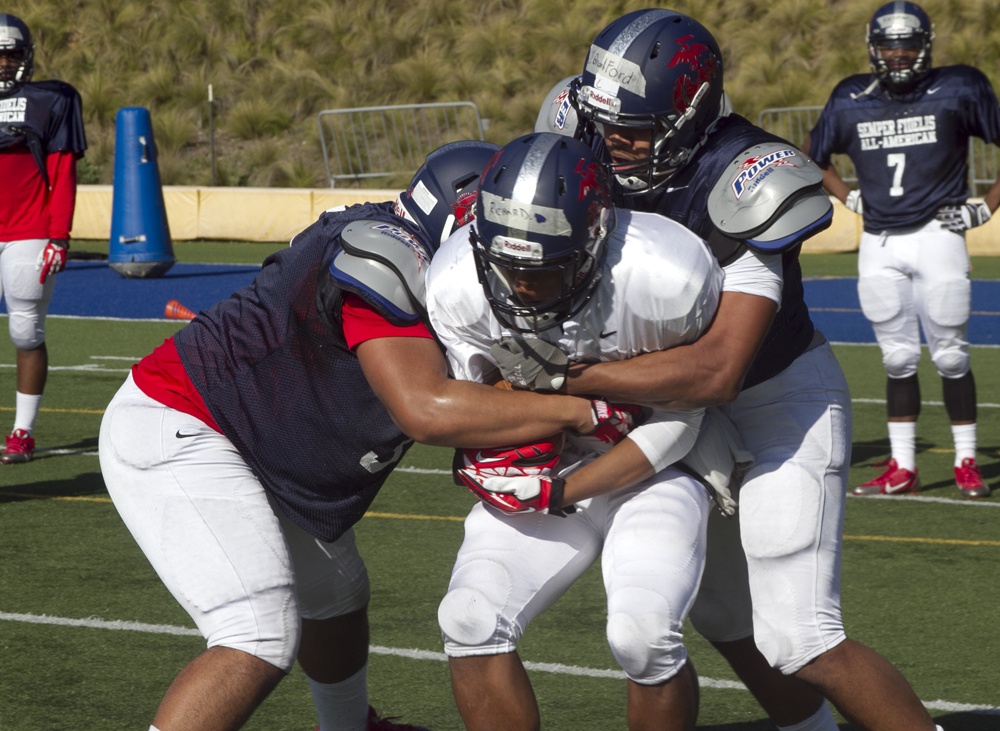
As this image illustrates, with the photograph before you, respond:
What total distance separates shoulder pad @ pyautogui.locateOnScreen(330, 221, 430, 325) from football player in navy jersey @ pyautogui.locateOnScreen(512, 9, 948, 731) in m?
0.23

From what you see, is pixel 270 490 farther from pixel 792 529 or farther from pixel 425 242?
pixel 792 529

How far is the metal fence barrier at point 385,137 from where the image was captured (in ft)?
68.9

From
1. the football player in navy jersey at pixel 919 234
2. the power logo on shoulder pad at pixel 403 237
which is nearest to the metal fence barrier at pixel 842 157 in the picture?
the football player in navy jersey at pixel 919 234

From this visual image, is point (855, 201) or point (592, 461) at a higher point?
point (592, 461)

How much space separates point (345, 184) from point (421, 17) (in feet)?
17.2

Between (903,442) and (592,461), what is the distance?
385cm

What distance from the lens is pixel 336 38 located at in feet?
84.9

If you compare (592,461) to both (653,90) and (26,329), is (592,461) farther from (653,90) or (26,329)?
(26,329)

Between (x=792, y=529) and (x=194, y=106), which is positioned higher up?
(x=792, y=529)

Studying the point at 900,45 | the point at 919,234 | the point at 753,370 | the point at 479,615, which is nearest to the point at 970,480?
the point at 919,234

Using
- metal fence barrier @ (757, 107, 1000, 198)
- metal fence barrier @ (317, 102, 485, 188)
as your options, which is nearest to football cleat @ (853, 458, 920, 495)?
metal fence barrier @ (757, 107, 1000, 198)

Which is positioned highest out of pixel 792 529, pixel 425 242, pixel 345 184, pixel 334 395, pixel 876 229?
pixel 425 242

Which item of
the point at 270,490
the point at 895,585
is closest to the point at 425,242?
the point at 270,490

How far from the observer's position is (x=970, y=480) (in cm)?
659
